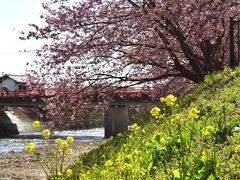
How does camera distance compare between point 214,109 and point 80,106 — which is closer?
point 214,109

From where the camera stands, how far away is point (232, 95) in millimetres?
9766

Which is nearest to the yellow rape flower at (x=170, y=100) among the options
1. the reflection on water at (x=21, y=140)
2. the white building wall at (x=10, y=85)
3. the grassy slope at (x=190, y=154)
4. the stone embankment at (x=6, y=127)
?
the grassy slope at (x=190, y=154)

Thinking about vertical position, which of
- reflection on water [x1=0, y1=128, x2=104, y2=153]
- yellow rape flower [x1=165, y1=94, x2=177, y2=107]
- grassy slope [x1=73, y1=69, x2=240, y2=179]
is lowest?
reflection on water [x1=0, y1=128, x2=104, y2=153]

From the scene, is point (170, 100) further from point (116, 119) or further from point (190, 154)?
point (116, 119)

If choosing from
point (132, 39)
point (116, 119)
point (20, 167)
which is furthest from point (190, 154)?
point (116, 119)

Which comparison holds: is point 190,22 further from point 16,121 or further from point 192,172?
point 16,121

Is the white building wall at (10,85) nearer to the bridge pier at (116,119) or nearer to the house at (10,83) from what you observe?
the house at (10,83)

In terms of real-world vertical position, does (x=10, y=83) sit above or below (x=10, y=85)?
above

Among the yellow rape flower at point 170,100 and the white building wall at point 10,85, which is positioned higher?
the white building wall at point 10,85

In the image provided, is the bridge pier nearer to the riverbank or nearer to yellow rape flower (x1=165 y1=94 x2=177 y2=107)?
the riverbank

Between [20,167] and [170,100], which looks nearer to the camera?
[170,100]

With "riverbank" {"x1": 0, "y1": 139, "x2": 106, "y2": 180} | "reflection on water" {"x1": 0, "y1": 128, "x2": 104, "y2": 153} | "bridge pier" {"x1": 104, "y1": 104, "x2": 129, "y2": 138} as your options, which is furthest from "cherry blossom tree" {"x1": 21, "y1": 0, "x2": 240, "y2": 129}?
"bridge pier" {"x1": 104, "y1": 104, "x2": 129, "y2": 138}

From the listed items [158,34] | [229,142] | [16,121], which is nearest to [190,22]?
[158,34]

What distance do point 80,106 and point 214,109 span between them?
8921 millimetres
